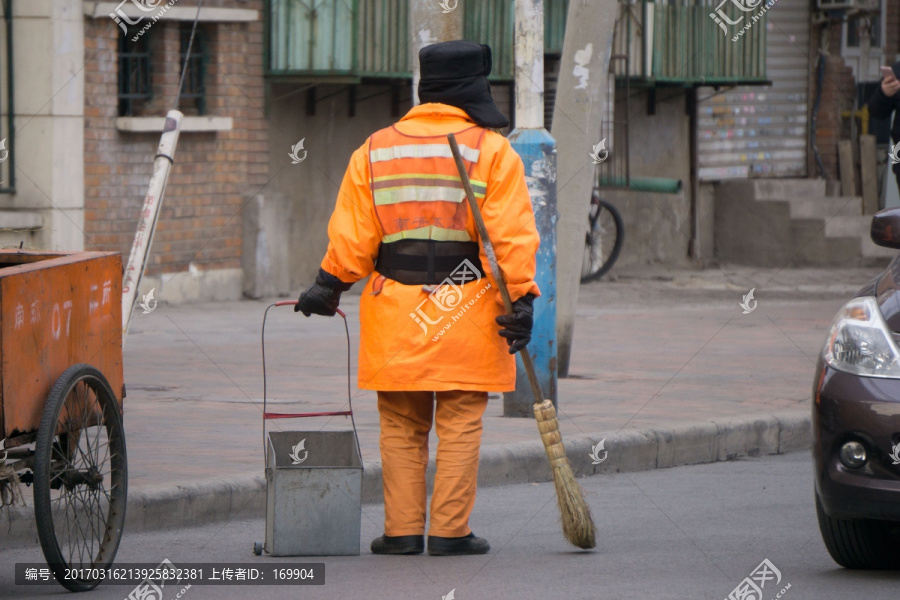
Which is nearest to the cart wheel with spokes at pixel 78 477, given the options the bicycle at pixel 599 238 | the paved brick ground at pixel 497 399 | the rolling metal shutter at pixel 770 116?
the paved brick ground at pixel 497 399

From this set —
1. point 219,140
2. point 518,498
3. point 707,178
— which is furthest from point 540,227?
point 707,178

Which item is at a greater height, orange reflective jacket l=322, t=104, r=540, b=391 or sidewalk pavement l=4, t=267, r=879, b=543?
orange reflective jacket l=322, t=104, r=540, b=391

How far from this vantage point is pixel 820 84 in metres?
20.7

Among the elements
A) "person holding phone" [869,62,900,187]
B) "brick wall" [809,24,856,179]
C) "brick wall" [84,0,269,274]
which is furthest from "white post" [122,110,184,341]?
"brick wall" [809,24,856,179]

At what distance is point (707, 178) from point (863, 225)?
197 centimetres

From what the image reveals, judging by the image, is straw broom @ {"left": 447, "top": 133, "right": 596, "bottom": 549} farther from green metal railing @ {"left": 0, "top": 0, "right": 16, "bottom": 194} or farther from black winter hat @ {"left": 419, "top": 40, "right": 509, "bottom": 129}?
green metal railing @ {"left": 0, "top": 0, "right": 16, "bottom": 194}

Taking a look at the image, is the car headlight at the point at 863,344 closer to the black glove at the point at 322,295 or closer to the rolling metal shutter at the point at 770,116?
the black glove at the point at 322,295

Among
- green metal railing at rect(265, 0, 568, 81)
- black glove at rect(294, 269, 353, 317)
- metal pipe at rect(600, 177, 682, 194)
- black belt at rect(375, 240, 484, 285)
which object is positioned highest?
green metal railing at rect(265, 0, 568, 81)

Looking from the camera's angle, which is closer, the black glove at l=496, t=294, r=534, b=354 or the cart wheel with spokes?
the cart wheel with spokes

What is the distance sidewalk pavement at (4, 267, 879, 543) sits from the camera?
679 cm

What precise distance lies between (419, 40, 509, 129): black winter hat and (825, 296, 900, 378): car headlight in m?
1.35

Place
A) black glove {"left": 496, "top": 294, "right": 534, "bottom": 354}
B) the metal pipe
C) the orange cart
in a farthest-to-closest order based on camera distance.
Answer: the metal pipe
black glove {"left": 496, "top": 294, "right": 534, "bottom": 354}
the orange cart

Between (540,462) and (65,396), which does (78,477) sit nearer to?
(65,396)

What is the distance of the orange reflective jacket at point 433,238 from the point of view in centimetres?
537
